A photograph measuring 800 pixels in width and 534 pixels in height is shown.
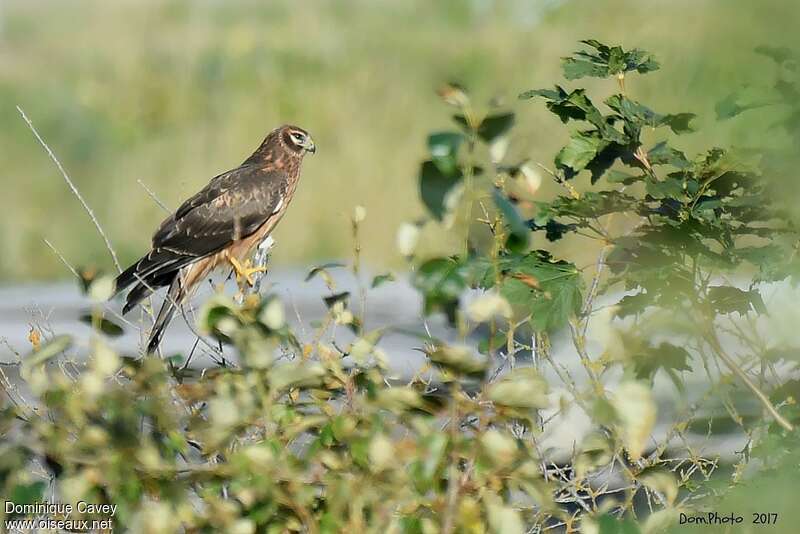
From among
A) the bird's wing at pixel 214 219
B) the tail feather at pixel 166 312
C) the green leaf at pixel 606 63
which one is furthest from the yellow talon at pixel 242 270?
the green leaf at pixel 606 63

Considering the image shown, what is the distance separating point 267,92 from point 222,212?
27.4 feet

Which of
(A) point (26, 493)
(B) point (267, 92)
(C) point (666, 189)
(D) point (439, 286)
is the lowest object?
(B) point (267, 92)

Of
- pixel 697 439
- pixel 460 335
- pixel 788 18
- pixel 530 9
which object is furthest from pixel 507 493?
pixel 530 9

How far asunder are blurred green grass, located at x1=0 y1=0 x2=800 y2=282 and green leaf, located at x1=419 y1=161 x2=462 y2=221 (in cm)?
753

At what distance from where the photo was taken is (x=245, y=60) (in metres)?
15.8

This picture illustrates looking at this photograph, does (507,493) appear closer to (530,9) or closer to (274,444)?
(274,444)

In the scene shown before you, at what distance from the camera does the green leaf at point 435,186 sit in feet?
6.88

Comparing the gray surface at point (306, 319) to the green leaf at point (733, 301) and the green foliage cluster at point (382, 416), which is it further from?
the green foliage cluster at point (382, 416)

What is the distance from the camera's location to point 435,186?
6.97 feet

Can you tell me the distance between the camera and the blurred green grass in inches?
467

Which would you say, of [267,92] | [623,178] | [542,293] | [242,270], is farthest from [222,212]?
[267,92]

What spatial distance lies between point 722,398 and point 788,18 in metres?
0.91

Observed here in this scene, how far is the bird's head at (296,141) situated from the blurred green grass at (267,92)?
2996 mm

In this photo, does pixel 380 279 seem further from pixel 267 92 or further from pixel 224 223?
pixel 267 92
